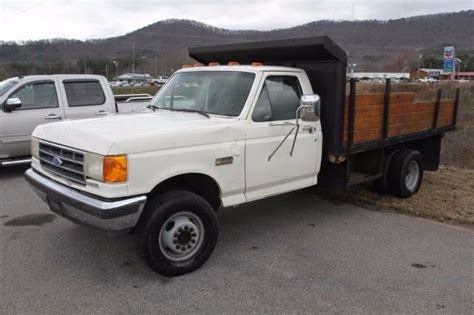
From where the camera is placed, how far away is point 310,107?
4.93 m

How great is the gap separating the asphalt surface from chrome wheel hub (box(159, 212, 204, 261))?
229 mm

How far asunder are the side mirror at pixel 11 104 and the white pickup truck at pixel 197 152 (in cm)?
376

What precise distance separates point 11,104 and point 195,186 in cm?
517

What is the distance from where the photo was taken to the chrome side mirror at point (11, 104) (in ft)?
27.2

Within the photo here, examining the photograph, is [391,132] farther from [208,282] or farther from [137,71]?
[137,71]

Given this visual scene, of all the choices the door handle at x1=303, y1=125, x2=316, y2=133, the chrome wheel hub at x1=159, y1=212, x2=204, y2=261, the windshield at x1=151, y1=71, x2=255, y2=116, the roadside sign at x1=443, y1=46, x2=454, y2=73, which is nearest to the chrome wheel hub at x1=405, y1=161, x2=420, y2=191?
the door handle at x1=303, y1=125, x2=316, y2=133

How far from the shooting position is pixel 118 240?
206 inches

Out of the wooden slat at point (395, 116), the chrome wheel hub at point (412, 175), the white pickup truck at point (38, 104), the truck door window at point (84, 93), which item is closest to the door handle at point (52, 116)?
the white pickup truck at point (38, 104)

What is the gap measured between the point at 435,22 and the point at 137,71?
2256 inches

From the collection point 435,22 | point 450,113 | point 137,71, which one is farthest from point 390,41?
point 450,113

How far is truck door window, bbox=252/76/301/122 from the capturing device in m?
5.10

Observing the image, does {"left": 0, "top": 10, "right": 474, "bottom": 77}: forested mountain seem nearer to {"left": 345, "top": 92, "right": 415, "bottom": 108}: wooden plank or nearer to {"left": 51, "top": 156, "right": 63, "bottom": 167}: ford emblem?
{"left": 345, "top": 92, "right": 415, "bottom": 108}: wooden plank

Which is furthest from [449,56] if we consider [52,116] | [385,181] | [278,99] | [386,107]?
[278,99]

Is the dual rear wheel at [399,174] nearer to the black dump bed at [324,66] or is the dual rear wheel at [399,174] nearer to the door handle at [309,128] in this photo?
the black dump bed at [324,66]
